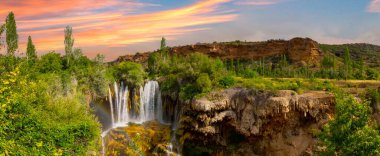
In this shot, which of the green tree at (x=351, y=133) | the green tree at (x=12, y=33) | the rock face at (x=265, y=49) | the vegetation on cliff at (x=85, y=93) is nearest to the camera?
the vegetation on cliff at (x=85, y=93)

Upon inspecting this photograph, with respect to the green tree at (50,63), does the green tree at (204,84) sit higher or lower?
lower

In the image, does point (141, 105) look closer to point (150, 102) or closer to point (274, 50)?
point (150, 102)

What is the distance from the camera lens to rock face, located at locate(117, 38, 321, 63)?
9512cm

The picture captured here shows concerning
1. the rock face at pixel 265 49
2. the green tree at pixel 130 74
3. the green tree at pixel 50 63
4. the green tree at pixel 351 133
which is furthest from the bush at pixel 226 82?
the rock face at pixel 265 49

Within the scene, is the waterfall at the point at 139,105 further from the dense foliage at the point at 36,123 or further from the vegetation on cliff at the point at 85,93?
the dense foliage at the point at 36,123

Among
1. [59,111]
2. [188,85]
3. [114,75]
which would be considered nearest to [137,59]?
[114,75]


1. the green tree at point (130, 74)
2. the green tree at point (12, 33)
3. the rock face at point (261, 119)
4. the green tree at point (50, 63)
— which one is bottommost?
the rock face at point (261, 119)

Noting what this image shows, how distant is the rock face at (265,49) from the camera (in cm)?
9512

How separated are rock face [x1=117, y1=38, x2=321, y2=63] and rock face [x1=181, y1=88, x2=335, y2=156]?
67.7 m

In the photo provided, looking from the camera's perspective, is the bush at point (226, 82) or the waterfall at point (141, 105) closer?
the bush at point (226, 82)

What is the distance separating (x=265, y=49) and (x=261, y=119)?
7899 cm

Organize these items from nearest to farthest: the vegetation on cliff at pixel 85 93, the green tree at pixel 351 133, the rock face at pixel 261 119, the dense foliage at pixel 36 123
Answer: the dense foliage at pixel 36 123
the vegetation on cliff at pixel 85 93
the green tree at pixel 351 133
the rock face at pixel 261 119

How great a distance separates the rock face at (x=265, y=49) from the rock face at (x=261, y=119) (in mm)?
67748

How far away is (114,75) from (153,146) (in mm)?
13115
